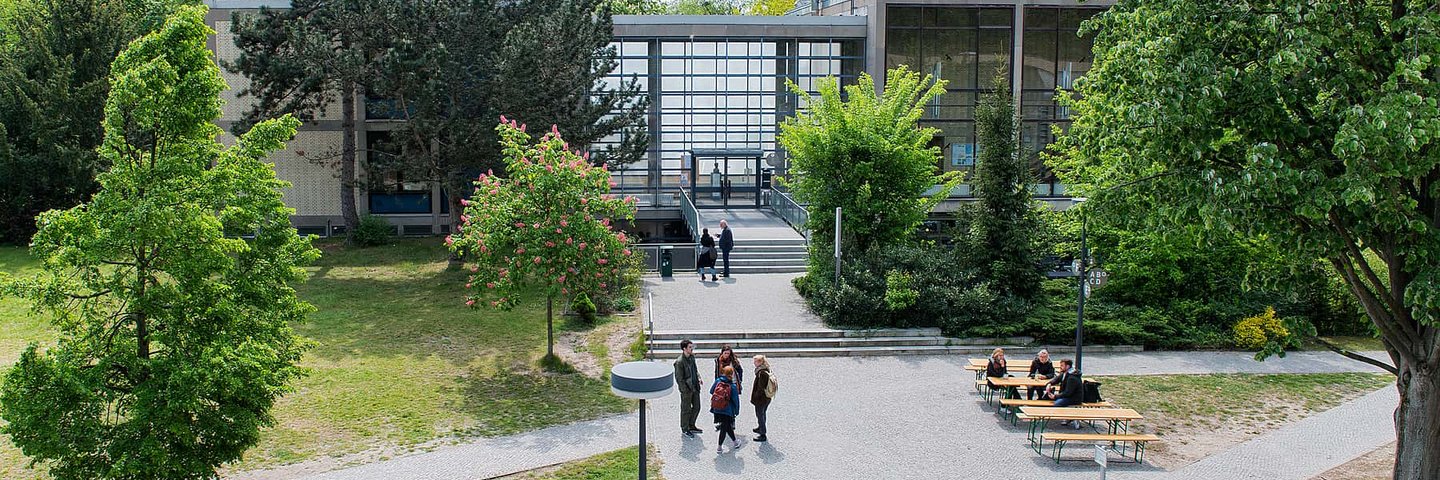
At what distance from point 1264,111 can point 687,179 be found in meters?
29.9

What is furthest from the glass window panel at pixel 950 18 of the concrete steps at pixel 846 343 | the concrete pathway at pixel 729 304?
the concrete steps at pixel 846 343

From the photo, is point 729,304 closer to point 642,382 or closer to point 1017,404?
point 1017,404

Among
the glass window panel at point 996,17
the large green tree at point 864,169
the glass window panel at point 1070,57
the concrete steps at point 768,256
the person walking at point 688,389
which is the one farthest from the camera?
the glass window panel at point 1070,57

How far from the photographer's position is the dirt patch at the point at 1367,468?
495 inches

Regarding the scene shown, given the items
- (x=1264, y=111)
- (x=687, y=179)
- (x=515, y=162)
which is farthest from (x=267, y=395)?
(x=687, y=179)

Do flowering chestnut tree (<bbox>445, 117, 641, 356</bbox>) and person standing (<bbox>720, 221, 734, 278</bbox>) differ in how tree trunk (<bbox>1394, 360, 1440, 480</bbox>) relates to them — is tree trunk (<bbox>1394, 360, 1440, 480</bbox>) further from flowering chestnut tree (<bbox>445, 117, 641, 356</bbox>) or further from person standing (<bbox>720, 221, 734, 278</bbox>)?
person standing (<bbox>720, 221, 734, 278</bbox>)

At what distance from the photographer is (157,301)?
1016cm

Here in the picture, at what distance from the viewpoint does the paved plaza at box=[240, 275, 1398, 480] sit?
12531 mm

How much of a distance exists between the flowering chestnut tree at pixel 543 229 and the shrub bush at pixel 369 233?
17.3 metres

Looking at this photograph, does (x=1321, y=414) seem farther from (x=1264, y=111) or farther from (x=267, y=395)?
(x=267, y=395)

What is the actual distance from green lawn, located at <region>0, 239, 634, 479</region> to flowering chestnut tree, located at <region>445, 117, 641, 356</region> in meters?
1.56

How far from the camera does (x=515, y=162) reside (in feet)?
55.8

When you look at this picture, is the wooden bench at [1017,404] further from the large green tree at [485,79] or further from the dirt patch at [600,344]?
the large green tree at [485,79]

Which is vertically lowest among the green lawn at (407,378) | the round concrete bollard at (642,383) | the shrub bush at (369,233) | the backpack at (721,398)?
the green lawn at (407,378)
